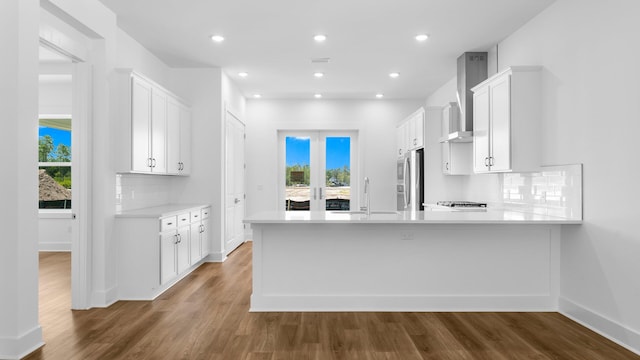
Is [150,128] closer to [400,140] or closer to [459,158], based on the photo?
[459,158]

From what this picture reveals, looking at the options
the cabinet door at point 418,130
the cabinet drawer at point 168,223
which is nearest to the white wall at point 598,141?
the cabinet door at point 418,130

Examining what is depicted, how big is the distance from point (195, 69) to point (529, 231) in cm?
484

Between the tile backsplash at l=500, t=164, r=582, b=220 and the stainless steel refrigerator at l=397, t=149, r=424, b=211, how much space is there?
1534mm

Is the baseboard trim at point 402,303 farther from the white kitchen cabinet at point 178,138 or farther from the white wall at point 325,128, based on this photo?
the white wall at point 325,128

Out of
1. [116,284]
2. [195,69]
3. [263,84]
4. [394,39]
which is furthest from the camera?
[263,84]

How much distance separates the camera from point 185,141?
5.66 meters

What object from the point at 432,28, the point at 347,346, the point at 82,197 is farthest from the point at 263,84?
the point at 347,346

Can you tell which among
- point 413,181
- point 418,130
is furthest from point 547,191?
point 418,130

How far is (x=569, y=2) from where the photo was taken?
350 cm

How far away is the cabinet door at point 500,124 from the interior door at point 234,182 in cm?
384

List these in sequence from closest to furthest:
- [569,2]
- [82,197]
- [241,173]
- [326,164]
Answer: [569,2]
[82,197]
[241,173]
[326,164]

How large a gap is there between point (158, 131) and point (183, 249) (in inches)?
56.1

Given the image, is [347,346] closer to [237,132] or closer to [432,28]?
[432,28]

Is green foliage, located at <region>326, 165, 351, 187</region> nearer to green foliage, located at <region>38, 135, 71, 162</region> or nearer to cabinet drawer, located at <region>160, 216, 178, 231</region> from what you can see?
cabinet drawer, located at <region>160, 216, 178, 231</region>
